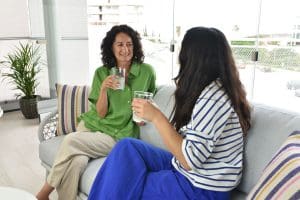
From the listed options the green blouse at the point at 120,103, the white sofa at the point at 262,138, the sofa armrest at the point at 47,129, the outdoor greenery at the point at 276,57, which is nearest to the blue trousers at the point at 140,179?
the white sofa at the point at 262,138

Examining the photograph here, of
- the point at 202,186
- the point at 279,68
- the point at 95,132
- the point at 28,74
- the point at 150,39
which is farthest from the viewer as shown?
the point at 150,39

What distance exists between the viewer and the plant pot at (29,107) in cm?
407

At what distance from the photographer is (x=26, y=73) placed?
401 centimetres

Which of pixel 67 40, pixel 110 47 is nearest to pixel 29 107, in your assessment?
pixel 67 40

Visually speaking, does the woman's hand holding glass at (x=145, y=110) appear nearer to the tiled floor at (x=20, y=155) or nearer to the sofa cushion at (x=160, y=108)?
the sofa cushion at (x=160, y=108)

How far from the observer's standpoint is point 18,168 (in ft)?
9.05

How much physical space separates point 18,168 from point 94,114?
3.57 ft

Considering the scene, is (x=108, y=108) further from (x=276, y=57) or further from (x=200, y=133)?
(x=276, y=57)

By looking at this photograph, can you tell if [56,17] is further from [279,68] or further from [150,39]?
[279,68]

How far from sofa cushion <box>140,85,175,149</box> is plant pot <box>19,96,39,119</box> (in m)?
A: 2.43

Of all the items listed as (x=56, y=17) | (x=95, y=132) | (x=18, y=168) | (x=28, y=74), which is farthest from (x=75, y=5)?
(x=95, y=132)

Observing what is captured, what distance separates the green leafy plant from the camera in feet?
13.0

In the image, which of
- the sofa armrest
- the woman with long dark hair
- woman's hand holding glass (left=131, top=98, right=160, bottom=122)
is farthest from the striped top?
the sofa armrest

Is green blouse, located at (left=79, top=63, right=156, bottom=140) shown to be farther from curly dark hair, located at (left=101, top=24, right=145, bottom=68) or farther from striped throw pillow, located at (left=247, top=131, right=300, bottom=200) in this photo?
striped throw pillow, located at (left=247, top=131, right=300, bottom=200)
